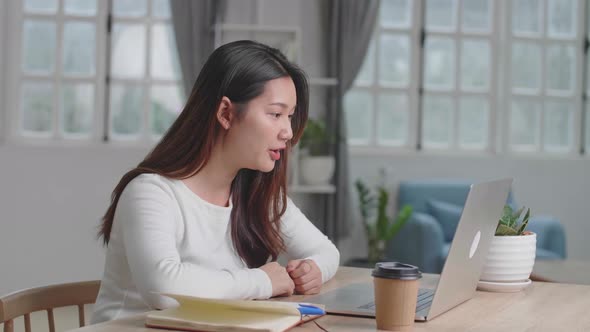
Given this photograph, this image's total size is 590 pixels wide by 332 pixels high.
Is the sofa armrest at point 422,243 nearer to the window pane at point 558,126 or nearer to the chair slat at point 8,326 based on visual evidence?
the window pane at point 558,126

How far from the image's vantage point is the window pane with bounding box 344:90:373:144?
6.92m

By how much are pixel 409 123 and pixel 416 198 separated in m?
0.66

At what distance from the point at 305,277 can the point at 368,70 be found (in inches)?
191

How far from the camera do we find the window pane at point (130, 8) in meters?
6.48

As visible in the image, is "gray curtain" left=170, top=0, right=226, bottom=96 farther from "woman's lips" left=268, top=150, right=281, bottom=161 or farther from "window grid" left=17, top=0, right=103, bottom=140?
"woman's lips" left=268, top=150, right=281, bottom=161

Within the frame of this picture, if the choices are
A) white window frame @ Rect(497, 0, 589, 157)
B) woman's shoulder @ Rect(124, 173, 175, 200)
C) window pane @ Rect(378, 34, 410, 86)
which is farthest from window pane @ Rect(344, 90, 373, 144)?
woman's shoulder @ Rect(124, 173, 175, 200)

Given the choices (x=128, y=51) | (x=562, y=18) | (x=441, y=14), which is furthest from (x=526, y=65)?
(x=128, y=51)

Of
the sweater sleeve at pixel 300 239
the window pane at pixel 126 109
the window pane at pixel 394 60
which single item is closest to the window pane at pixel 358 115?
the window pane at pixel 394 60

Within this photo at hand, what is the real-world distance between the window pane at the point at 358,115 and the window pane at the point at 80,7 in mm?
1977

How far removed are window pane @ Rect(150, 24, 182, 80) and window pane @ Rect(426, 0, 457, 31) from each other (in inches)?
77.4

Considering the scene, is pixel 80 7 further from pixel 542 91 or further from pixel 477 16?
pixel 542 91

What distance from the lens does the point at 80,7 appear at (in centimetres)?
645

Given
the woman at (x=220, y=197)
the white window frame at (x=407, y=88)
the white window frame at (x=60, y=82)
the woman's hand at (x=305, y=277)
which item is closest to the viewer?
the woman at (x=220, y=197)

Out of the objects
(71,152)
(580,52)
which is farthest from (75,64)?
(580,52)
